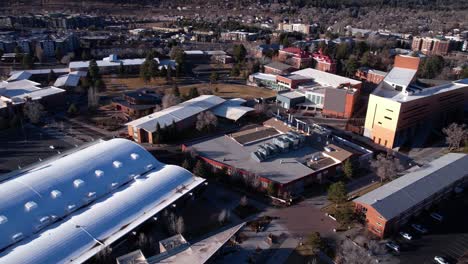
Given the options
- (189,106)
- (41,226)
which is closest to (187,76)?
(189,106)

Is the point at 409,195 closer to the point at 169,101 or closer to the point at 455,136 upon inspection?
the point at 455,136

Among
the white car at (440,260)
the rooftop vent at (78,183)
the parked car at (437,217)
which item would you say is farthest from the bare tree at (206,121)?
the white car at (440,260)

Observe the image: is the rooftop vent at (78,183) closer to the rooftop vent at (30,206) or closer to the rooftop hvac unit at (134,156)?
the rooftop vent at (30,206)

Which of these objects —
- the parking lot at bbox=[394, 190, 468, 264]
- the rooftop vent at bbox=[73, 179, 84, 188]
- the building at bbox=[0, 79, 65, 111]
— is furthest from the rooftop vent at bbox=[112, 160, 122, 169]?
the building at bbox=[0, 79, 65, 111]

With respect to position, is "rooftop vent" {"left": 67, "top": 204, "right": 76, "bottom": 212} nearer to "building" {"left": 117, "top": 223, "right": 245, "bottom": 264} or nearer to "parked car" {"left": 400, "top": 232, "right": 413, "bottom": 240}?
"building" {"left": 117, "top": 223, "right": 245, "bottom": 264}

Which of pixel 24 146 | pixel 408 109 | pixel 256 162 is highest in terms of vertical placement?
pixel 408 109

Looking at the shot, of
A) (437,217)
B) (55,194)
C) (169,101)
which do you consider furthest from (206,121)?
(437,217)
